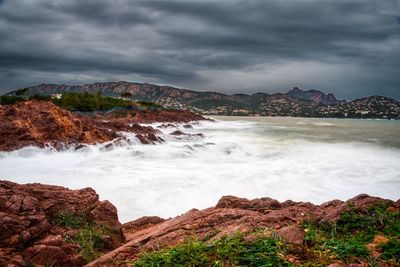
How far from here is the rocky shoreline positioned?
4.75 metres

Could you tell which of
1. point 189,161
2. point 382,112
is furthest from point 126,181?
point 382,112

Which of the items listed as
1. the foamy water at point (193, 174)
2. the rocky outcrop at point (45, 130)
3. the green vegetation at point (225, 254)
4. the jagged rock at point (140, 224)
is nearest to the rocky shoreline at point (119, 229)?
the green vegetation at point (225, 254)

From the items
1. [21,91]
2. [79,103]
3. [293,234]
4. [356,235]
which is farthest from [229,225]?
[21,91]

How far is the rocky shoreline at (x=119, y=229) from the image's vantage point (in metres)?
4.75

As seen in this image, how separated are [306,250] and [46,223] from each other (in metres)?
4.88

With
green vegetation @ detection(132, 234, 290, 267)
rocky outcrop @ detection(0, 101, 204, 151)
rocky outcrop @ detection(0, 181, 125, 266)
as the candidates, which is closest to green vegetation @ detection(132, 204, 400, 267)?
green vegetation @ detection(132, 234, 290, 267)

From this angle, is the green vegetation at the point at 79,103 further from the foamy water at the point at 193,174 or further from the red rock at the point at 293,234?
the red rock at the point at 293,234

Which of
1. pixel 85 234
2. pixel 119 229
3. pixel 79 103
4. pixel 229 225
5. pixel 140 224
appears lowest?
pixel 140 224

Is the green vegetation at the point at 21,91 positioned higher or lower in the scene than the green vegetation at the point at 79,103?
higher

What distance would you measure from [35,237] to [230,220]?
365 centimetres

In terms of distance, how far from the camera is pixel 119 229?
794cm

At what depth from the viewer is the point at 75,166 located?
21688mm

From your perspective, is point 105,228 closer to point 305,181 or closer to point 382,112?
point 305,181

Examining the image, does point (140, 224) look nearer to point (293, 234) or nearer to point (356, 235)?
point (293, 234)
